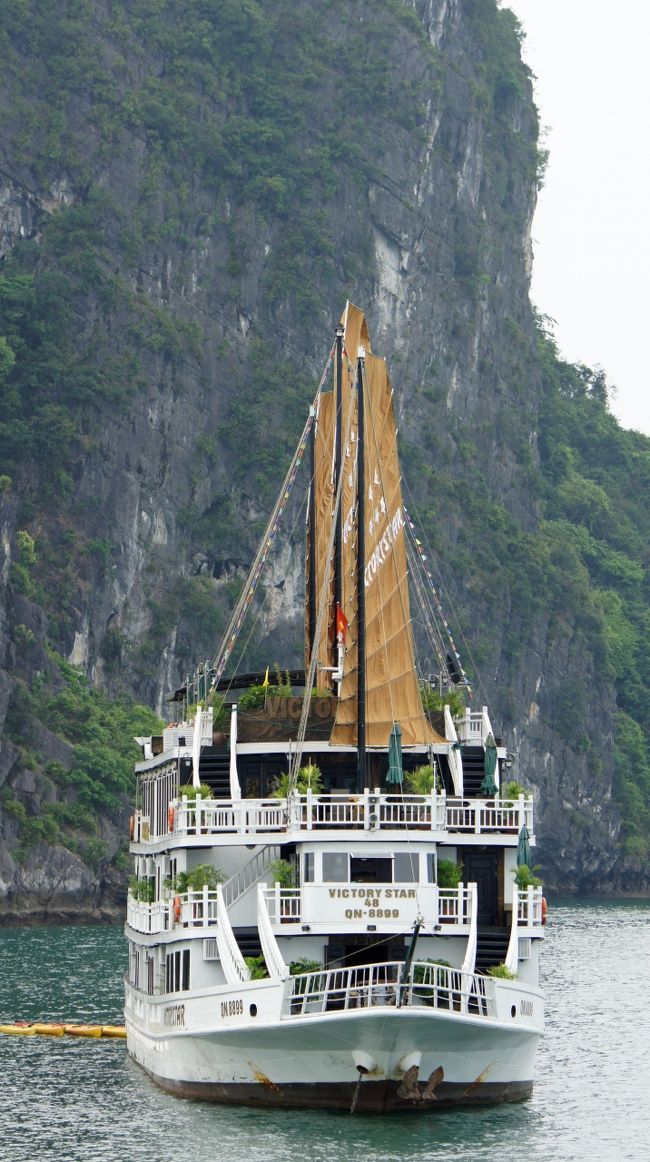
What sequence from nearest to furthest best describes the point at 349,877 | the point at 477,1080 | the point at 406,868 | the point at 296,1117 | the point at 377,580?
1. the point at 296,1117
2. the point at 477,1080
3. the point at 349,877
4. the point at 406,868
5. the point at 377,580

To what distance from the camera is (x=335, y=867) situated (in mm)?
39281

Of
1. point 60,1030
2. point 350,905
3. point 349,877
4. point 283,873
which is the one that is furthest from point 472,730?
point 60,1030

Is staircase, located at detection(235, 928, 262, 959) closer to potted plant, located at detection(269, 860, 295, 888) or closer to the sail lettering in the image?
potted plant, located at detection(269, 860, 295, 888)

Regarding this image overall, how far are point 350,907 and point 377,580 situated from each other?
789 cm

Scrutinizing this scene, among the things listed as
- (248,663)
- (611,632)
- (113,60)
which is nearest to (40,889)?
(248,663)

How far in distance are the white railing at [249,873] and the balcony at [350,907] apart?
1.53 m

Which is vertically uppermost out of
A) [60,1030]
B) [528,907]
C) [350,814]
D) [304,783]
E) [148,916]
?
[304,783]

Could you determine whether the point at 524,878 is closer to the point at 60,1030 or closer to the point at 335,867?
the point at 335,867

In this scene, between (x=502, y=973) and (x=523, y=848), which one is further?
(x=523, y=848)

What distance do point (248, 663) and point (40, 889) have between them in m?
34.5

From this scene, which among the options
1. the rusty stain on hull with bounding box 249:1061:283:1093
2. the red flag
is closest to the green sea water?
the rusty stain on hull with bounding box 249:1061:283:1093

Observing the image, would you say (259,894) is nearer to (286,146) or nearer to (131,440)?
(131,440)

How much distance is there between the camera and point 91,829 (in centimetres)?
11325

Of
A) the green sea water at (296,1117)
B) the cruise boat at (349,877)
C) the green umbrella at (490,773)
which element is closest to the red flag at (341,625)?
the cruise boat at (349,877)
